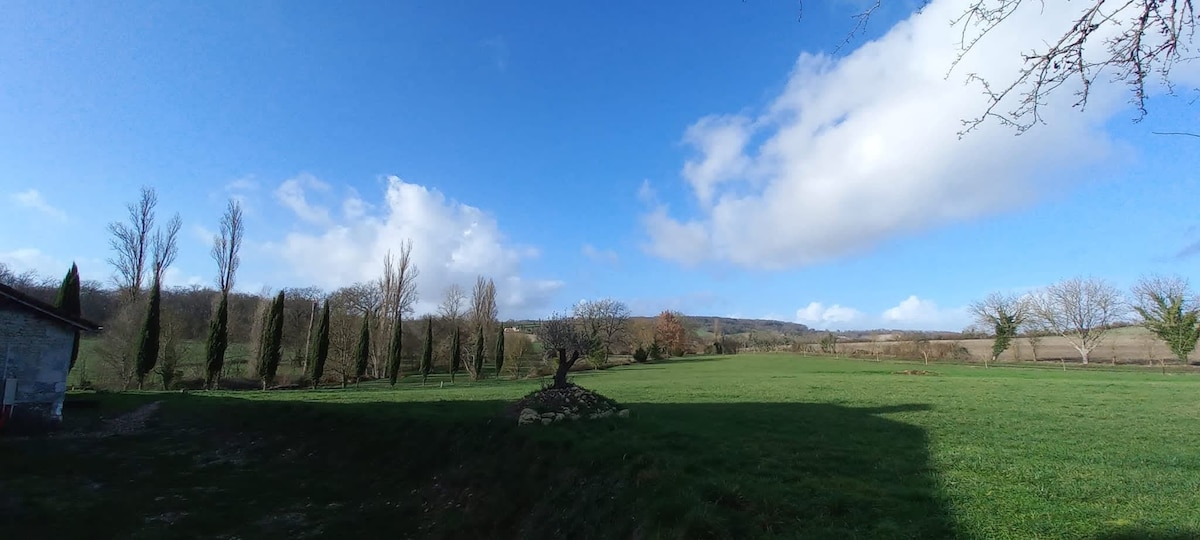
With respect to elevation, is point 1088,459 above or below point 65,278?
below

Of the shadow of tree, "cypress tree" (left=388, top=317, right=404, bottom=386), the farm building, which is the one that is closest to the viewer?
the shadow of tree

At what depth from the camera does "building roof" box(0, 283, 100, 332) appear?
1558cm

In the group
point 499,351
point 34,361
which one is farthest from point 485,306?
point 34,361

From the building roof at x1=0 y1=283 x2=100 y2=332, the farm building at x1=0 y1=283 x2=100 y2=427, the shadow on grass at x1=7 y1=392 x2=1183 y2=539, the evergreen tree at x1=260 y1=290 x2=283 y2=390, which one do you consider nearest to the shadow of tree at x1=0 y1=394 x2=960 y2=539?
the shadow on grass at x1=7 y1=392 x2=1183 y2=539

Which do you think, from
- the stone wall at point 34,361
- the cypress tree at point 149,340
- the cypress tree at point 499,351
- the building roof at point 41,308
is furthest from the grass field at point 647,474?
the cypress tree at point 499,351

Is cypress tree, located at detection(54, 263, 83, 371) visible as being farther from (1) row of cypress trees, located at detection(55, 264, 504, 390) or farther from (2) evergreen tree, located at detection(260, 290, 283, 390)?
(2) evergreen tree, located at detection(260, 290, 283, 390)

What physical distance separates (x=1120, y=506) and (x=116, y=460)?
1974cm

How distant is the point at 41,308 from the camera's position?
16.2m

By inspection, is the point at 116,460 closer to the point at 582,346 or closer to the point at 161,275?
the point at 582,346

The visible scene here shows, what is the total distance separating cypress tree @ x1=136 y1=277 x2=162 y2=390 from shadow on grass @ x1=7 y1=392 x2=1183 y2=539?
1771 centimetres

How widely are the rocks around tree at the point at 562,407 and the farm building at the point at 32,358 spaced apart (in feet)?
51.0

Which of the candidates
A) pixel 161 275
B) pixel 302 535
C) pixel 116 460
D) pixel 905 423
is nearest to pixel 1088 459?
pixel 905 423

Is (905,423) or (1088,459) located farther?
(905,423)

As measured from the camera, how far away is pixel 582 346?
1583 cm
